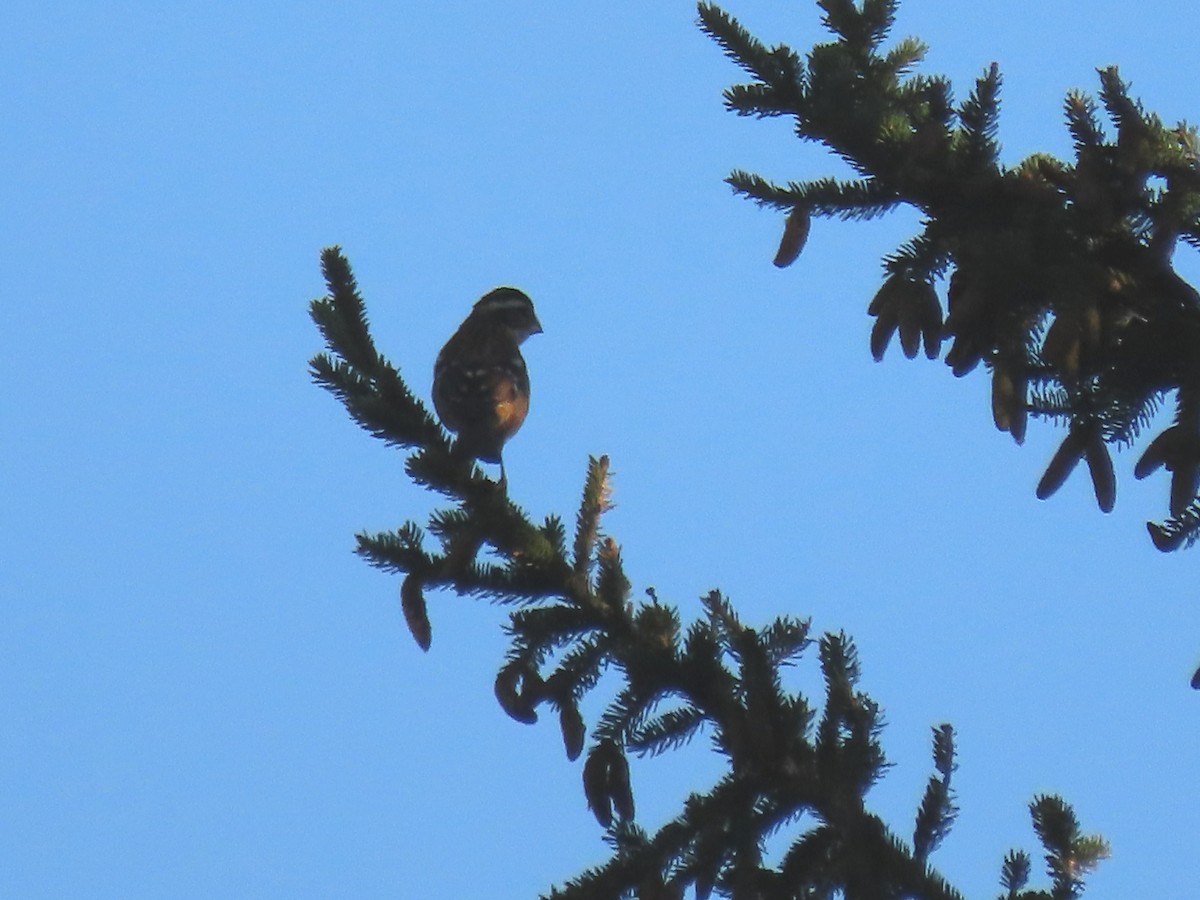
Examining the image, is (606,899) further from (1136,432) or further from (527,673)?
(1136,432)

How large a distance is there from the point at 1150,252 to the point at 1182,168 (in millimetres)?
210

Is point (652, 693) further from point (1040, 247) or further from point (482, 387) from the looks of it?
point (482, 387)

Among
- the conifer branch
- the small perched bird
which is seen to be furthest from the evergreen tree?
the small perched bird

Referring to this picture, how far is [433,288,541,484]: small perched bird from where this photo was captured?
651 cm

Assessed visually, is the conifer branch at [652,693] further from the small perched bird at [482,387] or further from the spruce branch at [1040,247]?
the small perched bird at [482,387]

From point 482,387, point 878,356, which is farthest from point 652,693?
point 482,387

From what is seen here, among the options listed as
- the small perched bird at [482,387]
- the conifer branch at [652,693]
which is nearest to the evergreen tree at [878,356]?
the conifer branch at [652,693]

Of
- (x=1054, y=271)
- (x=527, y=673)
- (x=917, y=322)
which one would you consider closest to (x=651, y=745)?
(x=527, y=673)

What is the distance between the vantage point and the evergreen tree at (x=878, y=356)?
3.39 metres

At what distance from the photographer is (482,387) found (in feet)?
21.8

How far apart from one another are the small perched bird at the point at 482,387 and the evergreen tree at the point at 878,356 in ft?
6.70

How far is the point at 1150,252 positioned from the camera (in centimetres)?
350

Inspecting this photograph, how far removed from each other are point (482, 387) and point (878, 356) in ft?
9.86

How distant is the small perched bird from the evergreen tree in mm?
2043
